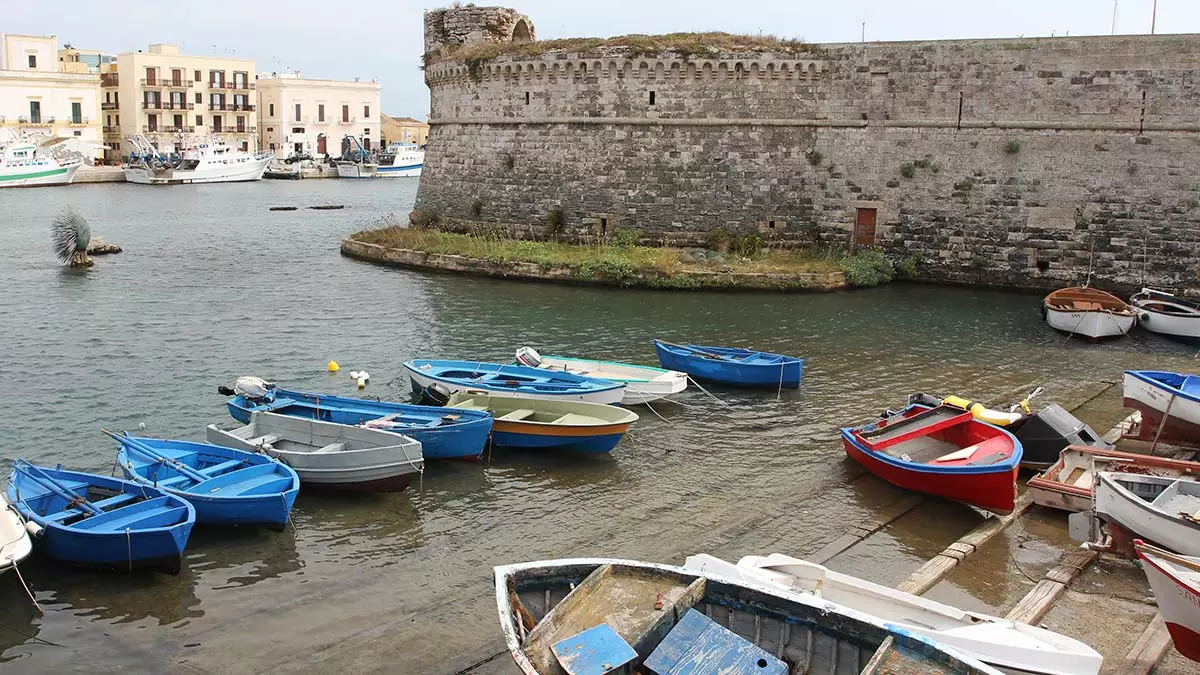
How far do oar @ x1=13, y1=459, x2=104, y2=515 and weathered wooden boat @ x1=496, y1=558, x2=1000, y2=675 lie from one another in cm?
493

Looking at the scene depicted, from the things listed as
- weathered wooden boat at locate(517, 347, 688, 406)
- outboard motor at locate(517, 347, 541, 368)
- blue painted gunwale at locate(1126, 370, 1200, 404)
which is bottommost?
weathered wooden boat at locate(517, 347, 688, 406)

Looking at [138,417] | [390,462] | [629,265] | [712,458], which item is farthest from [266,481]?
[629,265]

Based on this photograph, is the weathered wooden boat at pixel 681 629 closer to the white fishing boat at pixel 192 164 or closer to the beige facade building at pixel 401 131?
the white fishing boat at pixel 192 164

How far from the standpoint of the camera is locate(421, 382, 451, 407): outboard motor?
1409 cm

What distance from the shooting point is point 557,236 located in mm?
26891

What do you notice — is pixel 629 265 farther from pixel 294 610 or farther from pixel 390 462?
pixel 294 610

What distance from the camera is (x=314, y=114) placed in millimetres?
87750

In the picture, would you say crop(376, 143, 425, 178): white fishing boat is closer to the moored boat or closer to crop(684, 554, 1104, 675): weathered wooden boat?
the moored boat

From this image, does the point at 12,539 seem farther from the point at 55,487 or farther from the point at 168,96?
the point at 168,96

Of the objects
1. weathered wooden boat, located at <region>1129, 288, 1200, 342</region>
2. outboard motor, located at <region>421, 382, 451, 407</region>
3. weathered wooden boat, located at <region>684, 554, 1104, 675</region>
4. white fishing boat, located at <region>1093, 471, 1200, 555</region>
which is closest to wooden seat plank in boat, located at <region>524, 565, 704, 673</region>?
weathered wooden boat, located at <region>684, 554, 1104, 675</region>

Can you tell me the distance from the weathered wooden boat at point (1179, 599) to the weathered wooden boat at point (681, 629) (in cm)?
191

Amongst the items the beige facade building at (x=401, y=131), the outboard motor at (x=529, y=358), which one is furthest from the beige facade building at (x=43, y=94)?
the outboard motor at (x=529, y=358)

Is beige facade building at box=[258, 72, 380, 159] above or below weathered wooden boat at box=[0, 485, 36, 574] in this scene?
above

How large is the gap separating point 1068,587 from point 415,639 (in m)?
5.18
